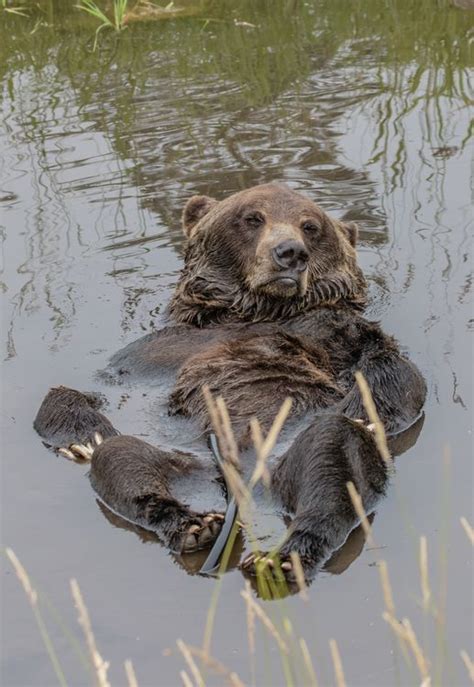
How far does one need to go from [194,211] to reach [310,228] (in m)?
0.89

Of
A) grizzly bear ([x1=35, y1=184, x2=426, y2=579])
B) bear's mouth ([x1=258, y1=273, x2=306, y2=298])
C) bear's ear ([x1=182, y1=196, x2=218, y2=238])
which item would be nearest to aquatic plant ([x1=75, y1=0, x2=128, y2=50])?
bear's ear ([x1=182, y1=196, x2=218, y2=238])

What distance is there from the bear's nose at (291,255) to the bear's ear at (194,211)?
1023 millimetres

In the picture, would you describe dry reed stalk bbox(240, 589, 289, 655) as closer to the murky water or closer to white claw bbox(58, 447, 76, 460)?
the murky water

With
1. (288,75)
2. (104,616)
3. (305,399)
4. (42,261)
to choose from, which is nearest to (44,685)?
(104,616)

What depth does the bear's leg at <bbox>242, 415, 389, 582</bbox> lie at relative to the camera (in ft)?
15.1

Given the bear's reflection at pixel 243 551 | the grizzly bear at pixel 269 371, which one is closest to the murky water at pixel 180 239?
the bear's reflection at pixel 243 551

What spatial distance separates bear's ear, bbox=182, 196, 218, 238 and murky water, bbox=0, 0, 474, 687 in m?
0.48

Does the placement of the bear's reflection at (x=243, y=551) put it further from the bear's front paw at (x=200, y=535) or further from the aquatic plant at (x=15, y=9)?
the aquatic plant at (x=15, y=9)

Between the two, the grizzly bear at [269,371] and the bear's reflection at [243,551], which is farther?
the grizzly bear at [269,371]

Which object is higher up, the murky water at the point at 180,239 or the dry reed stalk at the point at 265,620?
the dry reed stalk at the point at 265,620

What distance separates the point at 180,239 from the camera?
8570 millimetres

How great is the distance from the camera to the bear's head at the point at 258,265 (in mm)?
6926

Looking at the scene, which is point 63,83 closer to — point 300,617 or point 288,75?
point 288,75

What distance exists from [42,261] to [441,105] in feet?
13.2
